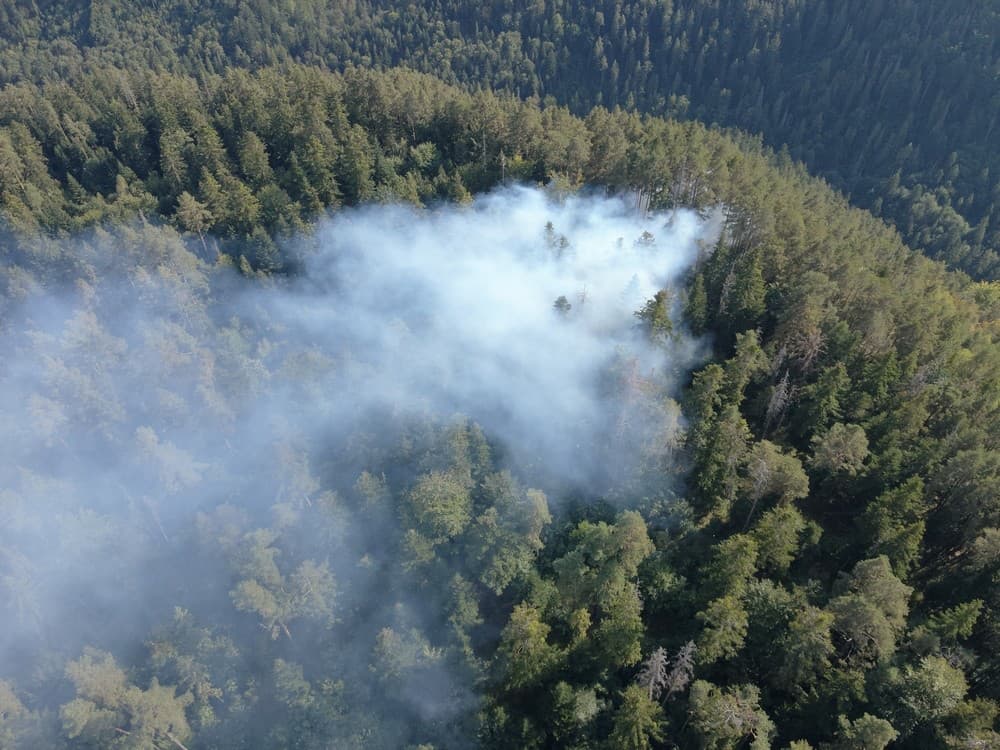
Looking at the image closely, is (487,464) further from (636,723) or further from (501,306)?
(636,723)

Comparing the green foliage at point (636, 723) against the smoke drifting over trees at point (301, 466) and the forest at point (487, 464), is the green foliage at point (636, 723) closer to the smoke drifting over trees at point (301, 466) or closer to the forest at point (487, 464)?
the forest at point (487, 464)

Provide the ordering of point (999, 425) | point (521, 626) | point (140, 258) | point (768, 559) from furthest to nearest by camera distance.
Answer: point (140, 258), point (999, 425), point (768, 559), point (521, 626)

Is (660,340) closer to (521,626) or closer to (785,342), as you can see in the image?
(785,342)

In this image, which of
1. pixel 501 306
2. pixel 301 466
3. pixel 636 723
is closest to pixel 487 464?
pixel 301 466

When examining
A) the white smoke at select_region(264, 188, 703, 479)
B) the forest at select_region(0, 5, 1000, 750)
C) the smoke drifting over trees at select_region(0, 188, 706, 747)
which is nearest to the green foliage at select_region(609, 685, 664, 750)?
the forest at select_region(0, 5, 1000, 750)

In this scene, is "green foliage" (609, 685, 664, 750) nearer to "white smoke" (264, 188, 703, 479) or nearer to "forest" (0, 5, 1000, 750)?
"forest" (0, 5, 1000, 750)

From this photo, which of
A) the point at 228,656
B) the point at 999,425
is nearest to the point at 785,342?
the point at 999,425
